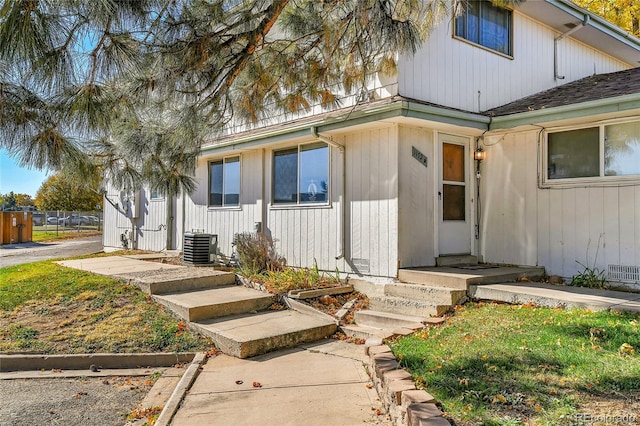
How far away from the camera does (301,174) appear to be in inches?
340

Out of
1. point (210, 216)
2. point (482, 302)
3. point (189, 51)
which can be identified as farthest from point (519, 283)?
point (210, 216)

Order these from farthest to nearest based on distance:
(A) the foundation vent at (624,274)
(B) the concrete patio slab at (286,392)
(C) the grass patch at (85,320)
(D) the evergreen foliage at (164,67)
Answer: (A) the foundation vent at (624,274), (C) the grass patch at (85,320), (B) the concrete patio slab at (286,392), (D) the evergreen foliage at (164,67)

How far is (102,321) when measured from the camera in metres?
5.94

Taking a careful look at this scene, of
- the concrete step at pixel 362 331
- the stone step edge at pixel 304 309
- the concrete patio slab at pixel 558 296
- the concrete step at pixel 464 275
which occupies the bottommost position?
the concrete step at pixel 362 331

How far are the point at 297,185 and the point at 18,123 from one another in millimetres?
5467

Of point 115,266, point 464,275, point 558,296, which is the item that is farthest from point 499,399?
point 115,266

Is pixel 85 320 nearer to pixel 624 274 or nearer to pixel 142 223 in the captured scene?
pixel 624 274

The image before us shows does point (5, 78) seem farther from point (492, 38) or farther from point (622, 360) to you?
point (492, 38)

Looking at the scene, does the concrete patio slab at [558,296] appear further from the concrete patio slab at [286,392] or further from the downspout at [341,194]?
the downspout at [341,194]

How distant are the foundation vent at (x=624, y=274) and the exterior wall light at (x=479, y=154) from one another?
266 centimetres

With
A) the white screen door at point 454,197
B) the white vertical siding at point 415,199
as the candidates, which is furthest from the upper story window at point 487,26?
the white vertical siding at point 415,199

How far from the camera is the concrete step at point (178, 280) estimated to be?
7066 millimetres

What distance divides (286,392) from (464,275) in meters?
3.38

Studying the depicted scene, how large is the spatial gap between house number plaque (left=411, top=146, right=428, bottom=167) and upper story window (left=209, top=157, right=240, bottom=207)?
4.56m
